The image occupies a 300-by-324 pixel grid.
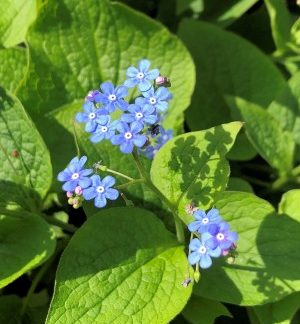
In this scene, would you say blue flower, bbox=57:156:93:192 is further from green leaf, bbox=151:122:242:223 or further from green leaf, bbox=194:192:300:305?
green leaf, bbox=194:192:300:305

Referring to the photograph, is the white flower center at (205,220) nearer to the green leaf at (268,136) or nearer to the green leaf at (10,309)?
the green leaf at (268,136)

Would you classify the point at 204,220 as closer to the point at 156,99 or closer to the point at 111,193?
the point at 111,193

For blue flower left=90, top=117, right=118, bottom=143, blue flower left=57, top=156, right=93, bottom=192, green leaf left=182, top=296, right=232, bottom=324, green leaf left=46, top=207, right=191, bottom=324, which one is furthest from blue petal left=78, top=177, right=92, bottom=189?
green leaf left=182, top=296, right=232, bottom=324

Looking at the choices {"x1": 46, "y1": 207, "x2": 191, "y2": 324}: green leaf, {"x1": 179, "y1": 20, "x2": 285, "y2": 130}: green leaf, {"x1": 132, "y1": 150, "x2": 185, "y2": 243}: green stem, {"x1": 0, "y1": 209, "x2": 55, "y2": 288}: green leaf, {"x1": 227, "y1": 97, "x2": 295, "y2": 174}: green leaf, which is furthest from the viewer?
{"x1": 179, "y1": 20, "x2": 285, "y2": 130}: green leaf

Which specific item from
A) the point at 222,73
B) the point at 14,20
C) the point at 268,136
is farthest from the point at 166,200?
the point at 14,20

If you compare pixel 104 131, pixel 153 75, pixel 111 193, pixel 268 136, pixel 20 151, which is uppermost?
pixel 153 75

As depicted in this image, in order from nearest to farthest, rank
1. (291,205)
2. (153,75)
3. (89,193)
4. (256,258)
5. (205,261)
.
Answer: (205,261) < (89,193) < (153,75) < (256,258) < (291,205)
